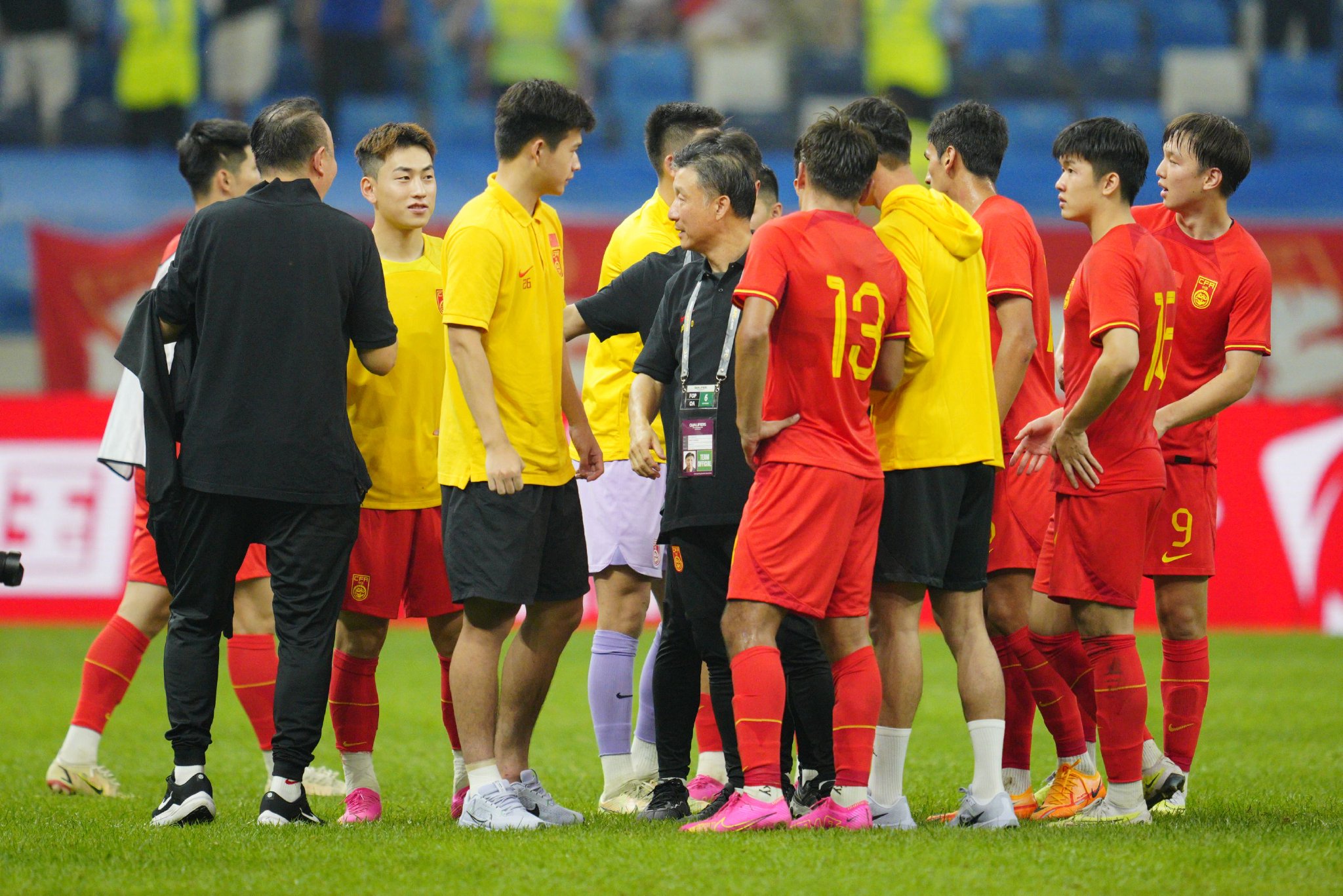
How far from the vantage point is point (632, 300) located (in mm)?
5156

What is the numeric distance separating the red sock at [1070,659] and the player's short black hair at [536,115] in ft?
7.58

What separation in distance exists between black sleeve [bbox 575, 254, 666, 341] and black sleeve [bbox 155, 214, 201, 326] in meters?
1.26

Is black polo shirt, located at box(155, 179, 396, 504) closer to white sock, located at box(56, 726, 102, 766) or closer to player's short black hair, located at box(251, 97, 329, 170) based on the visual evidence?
player's short black hair, located at box(251, 97, 329, 170)

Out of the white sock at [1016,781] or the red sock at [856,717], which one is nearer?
the red sock at [856,717]

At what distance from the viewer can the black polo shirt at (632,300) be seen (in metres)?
5.14

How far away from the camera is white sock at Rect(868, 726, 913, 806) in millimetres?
4605

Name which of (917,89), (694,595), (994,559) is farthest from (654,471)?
(917,89)

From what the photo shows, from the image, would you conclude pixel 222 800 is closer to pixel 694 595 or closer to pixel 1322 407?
pixel 694 595

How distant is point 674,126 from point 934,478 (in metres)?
1.94

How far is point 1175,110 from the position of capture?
18.3 meters

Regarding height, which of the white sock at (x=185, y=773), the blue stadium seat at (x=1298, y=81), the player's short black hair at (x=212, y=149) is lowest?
the white sock at (x=185, y=773)

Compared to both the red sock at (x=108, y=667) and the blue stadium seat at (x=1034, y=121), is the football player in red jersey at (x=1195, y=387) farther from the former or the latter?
the blue stadium seat at (x=1034, y=121)

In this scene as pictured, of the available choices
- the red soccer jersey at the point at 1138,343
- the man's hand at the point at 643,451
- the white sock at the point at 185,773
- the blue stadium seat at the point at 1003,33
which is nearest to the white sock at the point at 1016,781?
the red soccer jersey at the point at 1138,343

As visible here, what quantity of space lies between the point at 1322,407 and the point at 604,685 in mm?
7359
